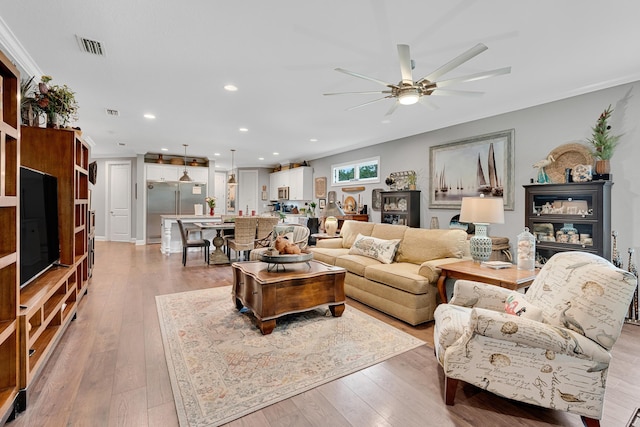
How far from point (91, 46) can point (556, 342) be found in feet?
13.8

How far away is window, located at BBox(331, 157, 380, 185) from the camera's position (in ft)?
22.2

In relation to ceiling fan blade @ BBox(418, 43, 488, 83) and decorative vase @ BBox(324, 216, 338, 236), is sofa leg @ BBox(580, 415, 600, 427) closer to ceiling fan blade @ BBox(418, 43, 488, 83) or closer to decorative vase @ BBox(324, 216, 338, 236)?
ceiling fan blade @ BBox(418, 43, 488, 83)

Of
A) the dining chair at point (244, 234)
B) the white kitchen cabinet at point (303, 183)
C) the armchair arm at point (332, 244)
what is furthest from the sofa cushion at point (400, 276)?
the white kitchen cabinet at point (303, 183)

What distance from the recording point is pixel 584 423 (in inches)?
65.2

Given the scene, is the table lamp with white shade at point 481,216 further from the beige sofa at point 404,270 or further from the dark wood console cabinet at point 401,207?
the dark wood console cabinet at point 401,207

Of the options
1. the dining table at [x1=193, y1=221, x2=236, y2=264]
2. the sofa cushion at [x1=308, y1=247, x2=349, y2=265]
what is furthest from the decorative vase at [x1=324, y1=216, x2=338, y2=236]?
the dining table at [x1=193, y1=221, x2=236, y2=264]

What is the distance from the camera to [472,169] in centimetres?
481

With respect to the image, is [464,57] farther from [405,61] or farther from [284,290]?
[284,290]

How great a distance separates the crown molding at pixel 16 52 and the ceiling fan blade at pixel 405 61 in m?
3.13

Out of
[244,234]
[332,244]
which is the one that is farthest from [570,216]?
[244,234]

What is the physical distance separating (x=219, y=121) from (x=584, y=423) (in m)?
5.57

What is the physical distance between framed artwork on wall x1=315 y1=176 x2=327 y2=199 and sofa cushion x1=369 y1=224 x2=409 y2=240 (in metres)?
4.00

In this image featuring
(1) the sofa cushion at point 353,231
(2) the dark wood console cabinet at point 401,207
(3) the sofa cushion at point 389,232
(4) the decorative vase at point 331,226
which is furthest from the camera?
(4) the decorative vase at point 331,226

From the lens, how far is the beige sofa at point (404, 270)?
119 inches
